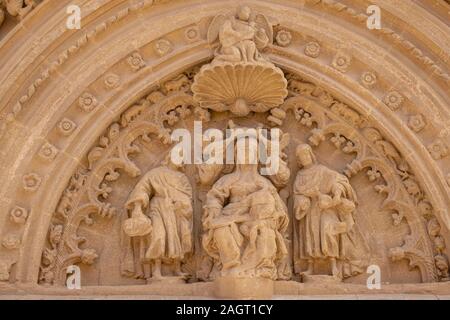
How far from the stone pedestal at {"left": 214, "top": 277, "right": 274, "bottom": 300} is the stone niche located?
2 centimetres

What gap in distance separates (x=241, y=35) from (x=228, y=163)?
3.65ft

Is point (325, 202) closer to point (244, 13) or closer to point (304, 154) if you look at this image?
point (304, 154)

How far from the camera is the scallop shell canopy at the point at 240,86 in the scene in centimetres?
859

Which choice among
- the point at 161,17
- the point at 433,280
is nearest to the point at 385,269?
the point at 433,280

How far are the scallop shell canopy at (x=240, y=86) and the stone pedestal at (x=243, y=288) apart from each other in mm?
1667

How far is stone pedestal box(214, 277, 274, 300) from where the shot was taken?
7.89m

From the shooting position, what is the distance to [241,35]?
871 cm

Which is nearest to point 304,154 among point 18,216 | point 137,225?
point 137,225

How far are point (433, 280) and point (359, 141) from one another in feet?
4.45

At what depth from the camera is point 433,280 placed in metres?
8.33

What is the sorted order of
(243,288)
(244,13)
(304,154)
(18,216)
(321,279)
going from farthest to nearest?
(244,13) → (304,154) → (321,279) → (18,216) → (243,288)

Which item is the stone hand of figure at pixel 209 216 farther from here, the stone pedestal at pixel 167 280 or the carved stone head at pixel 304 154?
the carved stone head at pixel 304 154
